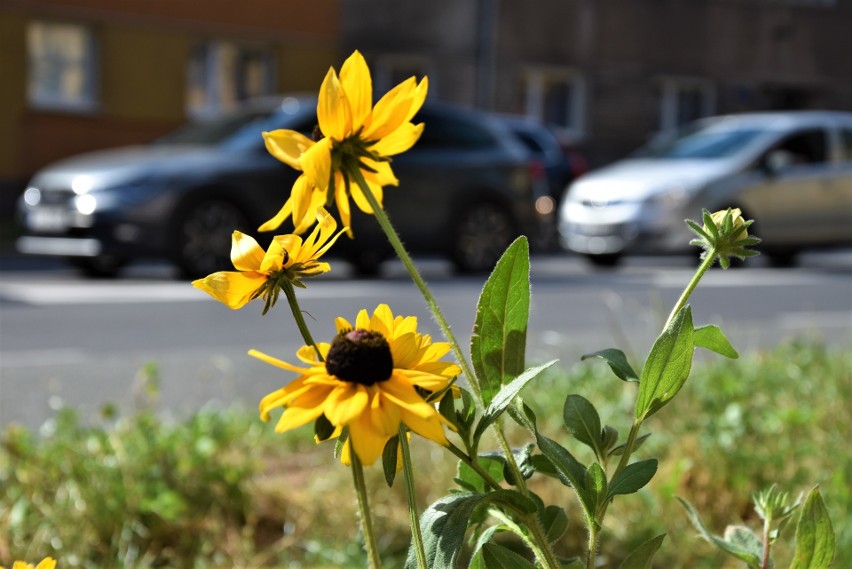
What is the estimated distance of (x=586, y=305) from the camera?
10.0 meters

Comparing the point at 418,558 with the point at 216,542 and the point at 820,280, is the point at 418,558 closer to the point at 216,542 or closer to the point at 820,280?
the point at 216,542

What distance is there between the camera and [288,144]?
1140mm

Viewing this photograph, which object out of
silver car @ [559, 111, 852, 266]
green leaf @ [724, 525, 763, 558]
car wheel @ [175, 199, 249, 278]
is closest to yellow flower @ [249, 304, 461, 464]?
green leaf @ [724, 525, 763, 558]

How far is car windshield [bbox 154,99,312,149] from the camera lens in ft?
38.6

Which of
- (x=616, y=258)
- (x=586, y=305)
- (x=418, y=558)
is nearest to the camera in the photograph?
(x=418, y=558)

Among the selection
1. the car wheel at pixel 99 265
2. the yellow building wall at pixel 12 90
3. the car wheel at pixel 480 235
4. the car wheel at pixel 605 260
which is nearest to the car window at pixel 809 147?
the car wheel at pixel 605 260

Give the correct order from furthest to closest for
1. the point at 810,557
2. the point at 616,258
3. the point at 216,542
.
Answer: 1. the point at 616,258
2. the point at 216,542
3. the point at 810,557

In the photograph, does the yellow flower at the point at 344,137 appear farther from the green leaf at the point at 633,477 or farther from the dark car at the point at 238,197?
the dark car at the point at 238,197

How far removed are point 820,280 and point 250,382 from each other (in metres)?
7.95

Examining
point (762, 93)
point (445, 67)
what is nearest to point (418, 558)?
point (445, 67)

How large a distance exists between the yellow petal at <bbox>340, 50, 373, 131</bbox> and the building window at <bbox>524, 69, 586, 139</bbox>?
24576 millimetres

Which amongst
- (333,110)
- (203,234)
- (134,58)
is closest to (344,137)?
(333,110)

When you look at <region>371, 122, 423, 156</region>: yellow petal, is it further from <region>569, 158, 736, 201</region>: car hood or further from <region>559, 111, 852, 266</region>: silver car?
<region>569, 158, 736, 201</region>: car hood

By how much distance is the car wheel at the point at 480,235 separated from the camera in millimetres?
12812
